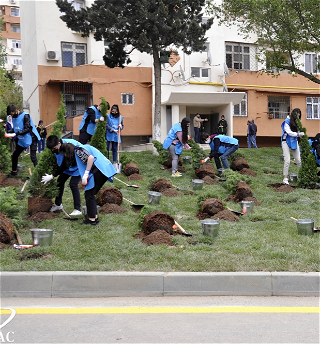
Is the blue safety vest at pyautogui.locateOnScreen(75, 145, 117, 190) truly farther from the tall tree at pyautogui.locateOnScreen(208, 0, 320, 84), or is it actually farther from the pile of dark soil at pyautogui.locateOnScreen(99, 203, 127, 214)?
the tall tree at pyautogui.locateOnScreen(208, 0, 320, 84)

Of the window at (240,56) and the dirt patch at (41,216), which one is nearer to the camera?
the dirt patch at (41,216)

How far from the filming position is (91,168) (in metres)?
7.79

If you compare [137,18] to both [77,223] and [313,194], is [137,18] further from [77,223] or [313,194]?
[77,223]

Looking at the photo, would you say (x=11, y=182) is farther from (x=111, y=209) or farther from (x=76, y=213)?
(x=111, y=209)

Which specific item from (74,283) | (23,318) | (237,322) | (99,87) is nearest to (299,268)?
(237,322)

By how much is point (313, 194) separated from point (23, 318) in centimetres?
793

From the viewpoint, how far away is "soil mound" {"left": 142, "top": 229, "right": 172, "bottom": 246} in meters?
6.82

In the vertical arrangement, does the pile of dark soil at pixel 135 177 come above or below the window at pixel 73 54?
below

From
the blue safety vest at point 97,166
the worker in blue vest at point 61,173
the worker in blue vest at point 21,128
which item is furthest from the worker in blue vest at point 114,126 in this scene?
the blue safety vest at point 97,166

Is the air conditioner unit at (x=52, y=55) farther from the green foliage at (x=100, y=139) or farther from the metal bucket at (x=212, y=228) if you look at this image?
the metal bucket at (x=212, y=228)

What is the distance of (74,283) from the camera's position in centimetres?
543

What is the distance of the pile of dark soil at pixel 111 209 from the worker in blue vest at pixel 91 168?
84 centimetres

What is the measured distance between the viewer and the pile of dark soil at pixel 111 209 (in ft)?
28.8

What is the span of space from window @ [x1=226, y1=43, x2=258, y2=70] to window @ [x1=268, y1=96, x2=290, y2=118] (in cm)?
235
